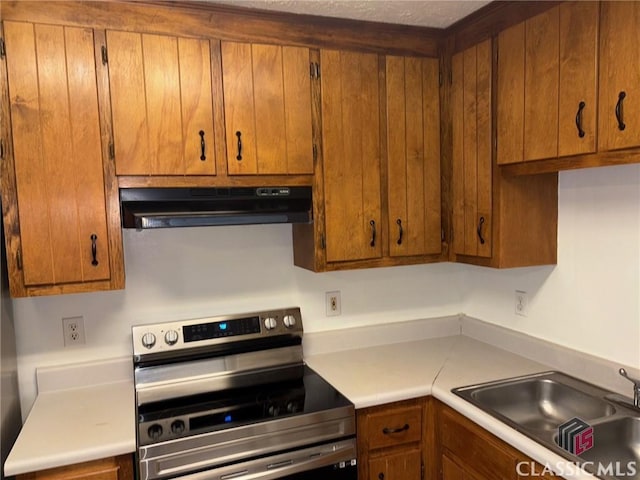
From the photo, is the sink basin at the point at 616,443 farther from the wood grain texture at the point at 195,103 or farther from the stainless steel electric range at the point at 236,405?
the wood grain texture at the point at 195,103

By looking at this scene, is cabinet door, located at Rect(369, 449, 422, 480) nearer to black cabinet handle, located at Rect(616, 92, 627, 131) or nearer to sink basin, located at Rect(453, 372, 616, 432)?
sink basin, located at Rect(453, 372, 616, 432)

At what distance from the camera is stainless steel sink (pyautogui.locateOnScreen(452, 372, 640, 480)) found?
144cm

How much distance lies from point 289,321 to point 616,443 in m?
1.31

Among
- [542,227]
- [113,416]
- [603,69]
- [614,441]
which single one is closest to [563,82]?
[603,69]

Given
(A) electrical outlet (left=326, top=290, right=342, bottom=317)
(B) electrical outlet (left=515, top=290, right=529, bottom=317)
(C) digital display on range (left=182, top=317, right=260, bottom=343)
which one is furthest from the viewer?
(A) electrical outlet (left=326, top=290, right=342, bottom=317)

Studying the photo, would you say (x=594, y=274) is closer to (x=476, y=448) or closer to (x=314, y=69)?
(x=476, y=448)

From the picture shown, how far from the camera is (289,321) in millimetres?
2150

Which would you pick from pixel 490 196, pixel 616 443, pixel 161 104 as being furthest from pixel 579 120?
pixel 161 104

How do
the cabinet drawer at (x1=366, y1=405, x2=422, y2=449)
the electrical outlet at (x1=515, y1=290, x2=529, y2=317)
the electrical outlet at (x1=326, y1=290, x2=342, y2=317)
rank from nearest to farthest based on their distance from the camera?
the cabinet drawer at (x1=366, y1=405, x2=422, y2=449), the electrical outlet at (x1=515, y1=290, x2=529, y2=317), the electrical outlet at (x1=326, y1=290, x2=342, y2=317)

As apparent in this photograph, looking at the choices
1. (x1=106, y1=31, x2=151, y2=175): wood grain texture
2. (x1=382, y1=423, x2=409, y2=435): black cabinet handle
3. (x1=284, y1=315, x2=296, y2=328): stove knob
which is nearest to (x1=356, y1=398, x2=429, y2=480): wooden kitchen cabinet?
(x1=382, y1=423, x2=409, y2=435): black cabinet handle

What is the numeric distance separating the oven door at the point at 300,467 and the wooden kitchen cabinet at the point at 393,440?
69 mm

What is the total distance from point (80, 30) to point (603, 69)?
1.72m

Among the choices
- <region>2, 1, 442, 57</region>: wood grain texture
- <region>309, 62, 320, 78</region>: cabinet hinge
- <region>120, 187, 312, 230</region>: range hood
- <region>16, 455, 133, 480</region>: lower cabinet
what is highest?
<region>2, 1, 442, 57</region>: wood grain texture

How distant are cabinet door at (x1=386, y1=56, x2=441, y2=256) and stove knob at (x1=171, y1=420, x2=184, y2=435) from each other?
1091 mm
